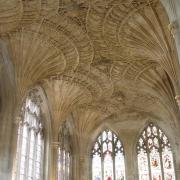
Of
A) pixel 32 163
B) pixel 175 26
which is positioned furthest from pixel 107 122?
pixel 175 26

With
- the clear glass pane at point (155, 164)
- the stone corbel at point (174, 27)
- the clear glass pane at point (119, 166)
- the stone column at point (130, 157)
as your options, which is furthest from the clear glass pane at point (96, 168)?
the stone corbel at point (174, 27)

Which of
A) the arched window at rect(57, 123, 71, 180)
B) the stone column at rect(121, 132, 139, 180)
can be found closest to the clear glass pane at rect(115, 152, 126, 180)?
the stone column at rect(121, 132, 139, 180)

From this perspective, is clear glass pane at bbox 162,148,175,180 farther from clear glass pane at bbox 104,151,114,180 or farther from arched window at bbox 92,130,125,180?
clear glass pane at bbox 104,151,114,180

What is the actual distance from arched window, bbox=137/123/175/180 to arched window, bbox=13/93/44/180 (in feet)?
25.7

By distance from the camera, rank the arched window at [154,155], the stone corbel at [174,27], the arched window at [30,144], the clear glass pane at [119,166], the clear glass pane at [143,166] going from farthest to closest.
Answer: the clear glass pane at [119,166]
the clear glass pane at [143,166]
the arched window at [154,155]
the arched window at [30,144]
the stone corbel at [174,27]

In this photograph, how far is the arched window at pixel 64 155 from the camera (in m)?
24.3

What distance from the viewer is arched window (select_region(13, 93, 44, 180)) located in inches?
768

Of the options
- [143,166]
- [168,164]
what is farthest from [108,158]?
[168,164]

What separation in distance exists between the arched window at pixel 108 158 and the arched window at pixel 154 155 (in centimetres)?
147

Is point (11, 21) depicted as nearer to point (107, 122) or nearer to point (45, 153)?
point (45, 153)

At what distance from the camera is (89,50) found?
65.6 feet

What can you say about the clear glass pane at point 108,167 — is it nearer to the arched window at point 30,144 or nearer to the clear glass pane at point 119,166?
the clear glass pane at point 119,166

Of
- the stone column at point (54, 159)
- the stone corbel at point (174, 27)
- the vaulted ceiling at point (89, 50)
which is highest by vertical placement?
the vaulted ceiling at point (89, 50)

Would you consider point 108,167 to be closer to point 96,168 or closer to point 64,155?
point 96,168
